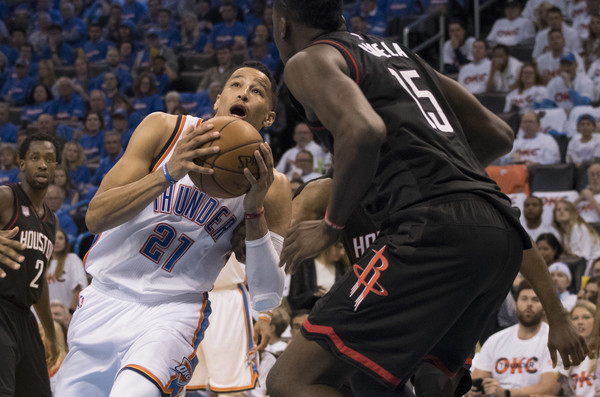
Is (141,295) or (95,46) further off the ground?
(141,295)

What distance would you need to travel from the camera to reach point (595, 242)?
25.6 ft

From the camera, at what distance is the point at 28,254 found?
5.16m

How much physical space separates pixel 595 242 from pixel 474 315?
216 inches

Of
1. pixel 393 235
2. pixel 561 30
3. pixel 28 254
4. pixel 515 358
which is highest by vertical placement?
pixel 393 235

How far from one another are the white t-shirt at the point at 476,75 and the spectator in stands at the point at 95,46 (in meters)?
6.93

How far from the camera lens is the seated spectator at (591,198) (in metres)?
8.26

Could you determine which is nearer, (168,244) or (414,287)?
(414,287)

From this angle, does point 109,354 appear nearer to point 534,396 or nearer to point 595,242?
point 534,396

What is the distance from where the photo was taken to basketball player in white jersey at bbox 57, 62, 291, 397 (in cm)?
334

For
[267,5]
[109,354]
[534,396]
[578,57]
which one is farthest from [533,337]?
[267,5]

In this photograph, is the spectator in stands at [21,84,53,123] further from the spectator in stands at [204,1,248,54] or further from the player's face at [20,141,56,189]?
the player's face at [20,141,56,189]

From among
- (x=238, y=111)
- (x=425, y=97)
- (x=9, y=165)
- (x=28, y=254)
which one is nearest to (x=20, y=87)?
(x=9, y=165)

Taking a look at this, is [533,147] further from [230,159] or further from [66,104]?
[66,104]

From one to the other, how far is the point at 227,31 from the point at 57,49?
11.6ft
